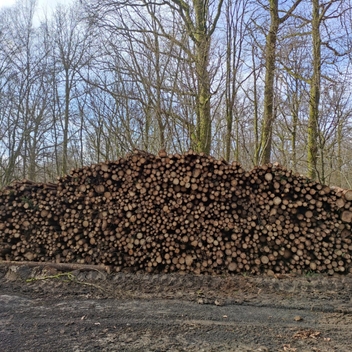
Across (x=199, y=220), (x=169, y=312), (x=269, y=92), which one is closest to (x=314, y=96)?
(x=269, y=92)

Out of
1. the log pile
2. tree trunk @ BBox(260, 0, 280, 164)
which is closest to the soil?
the log pile

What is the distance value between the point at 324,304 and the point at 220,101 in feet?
18.7

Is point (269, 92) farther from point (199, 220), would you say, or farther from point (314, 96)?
point (199, 220)

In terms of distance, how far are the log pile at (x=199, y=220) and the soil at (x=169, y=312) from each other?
318 mm

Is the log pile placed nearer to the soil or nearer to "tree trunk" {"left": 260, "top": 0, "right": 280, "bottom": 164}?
the soil

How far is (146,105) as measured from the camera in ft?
29.7

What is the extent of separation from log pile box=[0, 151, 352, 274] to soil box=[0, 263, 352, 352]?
32cm

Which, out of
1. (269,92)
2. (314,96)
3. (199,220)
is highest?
(269,92)

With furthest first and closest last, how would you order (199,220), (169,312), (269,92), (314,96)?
(269,92) → (314,96) → (199,220) → (169,312)

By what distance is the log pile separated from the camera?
5441mm

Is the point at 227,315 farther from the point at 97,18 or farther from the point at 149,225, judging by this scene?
the point at 97,18

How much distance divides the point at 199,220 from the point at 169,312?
6.11 feet

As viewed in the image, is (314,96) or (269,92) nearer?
(314,96)

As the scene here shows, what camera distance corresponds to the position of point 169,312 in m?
4.00
